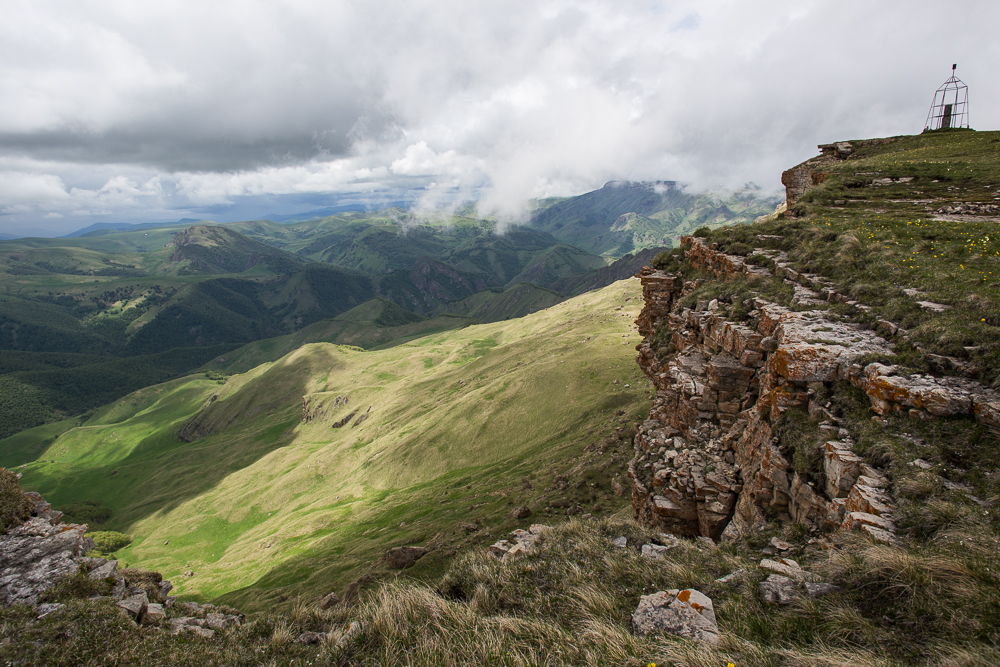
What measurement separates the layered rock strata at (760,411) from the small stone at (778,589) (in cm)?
281

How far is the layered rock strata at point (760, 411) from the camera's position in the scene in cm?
1113

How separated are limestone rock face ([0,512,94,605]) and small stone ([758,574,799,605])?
65.3 feet

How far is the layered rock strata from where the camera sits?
1113 centimetres

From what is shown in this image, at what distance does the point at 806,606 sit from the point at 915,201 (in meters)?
35.4

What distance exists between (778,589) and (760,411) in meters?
9.55

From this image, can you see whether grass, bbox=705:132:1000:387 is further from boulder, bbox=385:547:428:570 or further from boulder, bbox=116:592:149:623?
boulder, bbox=385:547:428:570

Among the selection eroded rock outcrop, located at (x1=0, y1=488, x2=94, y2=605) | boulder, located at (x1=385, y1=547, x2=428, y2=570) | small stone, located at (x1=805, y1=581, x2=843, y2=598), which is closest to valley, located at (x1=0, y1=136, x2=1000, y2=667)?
small stone, located at (x1=805, y1=581, x2=843, y2=598)

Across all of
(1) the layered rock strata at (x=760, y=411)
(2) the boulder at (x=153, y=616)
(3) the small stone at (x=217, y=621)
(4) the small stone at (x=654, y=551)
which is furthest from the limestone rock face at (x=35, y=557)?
(1) the layered rock strata at (x=760, y=411)

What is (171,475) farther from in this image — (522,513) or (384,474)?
(522,513)

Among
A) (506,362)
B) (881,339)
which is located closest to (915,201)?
(881,339)

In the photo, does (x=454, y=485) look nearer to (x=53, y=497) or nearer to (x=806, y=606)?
(x=806, y=606)

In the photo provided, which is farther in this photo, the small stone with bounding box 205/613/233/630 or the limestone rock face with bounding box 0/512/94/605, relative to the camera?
the small stone with bounding box 205/613/233/630

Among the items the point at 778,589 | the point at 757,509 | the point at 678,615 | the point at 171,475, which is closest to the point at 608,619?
the point at 678,615

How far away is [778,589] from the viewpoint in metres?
7.91
